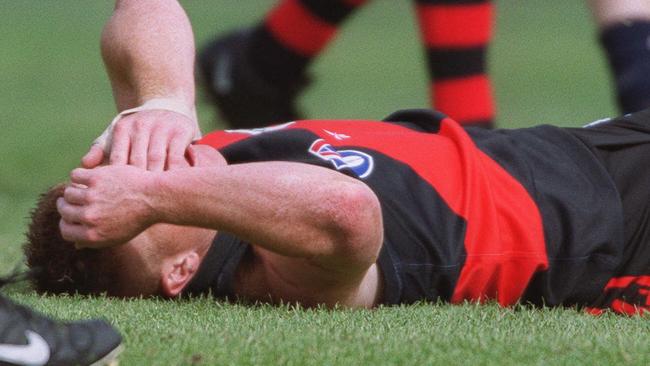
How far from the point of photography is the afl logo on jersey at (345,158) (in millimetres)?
2846

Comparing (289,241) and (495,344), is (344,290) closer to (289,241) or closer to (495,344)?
(289,241)

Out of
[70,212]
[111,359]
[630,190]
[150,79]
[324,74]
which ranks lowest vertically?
[324,74]

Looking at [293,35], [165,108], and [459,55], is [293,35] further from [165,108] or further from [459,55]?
[165,108]

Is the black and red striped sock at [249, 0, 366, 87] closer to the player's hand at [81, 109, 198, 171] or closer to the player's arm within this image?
the player's arm

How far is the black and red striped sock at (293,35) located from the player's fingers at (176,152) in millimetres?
1882

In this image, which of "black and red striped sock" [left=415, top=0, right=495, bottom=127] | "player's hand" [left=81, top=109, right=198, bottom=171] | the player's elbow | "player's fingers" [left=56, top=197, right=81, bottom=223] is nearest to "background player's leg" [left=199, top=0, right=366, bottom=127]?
"black and red striped sock" [left=415, top=0, right=495, bottom=127]

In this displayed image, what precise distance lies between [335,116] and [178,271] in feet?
15.1

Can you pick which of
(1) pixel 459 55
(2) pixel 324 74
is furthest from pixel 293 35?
(2) pixel 324 74

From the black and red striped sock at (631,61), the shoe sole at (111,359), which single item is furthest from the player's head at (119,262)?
the black and red striped sock at (631,61)

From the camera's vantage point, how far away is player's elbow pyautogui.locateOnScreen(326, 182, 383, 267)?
2.57m

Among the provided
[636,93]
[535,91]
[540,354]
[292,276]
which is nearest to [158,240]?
[292,276]

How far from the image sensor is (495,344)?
236 cm

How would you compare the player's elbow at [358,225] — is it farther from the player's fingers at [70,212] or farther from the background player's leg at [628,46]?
the background player's leg at [628,46]

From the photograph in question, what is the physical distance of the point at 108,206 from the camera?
→ 99.2 inches
